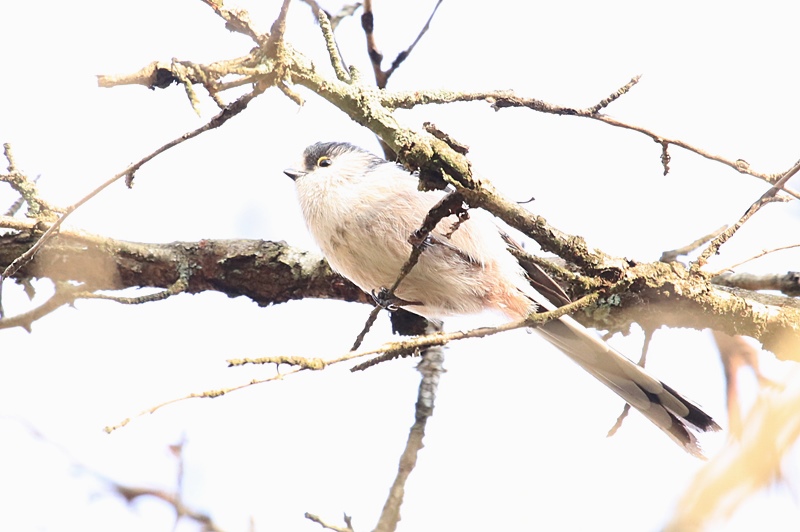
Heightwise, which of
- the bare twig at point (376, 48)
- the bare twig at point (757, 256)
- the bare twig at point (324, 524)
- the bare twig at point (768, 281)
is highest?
the bare twig at point (376, 48)

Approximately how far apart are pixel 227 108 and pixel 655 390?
6.97 ft

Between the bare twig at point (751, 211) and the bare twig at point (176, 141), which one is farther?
the bare twig at point (751, 211)

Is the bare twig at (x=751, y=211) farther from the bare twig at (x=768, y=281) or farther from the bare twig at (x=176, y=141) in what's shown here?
the bare twig at (x=176, y=141)

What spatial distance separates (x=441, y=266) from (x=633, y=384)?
0.95 metres

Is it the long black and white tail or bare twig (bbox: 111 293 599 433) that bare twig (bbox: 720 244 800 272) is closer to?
bare twig (bbox: 111 293 599 433)

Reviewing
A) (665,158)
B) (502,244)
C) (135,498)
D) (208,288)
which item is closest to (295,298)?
(208,288)

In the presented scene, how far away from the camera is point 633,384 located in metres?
3.09

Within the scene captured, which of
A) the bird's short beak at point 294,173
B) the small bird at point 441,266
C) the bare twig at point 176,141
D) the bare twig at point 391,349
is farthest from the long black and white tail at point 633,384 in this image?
the bare twig at point 176,141

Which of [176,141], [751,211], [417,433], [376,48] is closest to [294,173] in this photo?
[376,48]

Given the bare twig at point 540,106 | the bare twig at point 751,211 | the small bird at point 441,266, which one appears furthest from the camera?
the small bird at point 441,266

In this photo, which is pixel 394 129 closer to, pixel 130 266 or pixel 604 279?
pixel 604 279

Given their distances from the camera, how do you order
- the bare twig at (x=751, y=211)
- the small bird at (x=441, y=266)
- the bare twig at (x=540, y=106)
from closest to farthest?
A: 1. the bare twig at (x=751, y=211)
2. the bare twig at (x=540, y=106)
3. the small bird at (x=441, y=266)

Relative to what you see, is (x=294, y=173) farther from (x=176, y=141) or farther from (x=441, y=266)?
(x=176, y=141)

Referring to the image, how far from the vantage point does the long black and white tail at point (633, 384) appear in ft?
9.60
